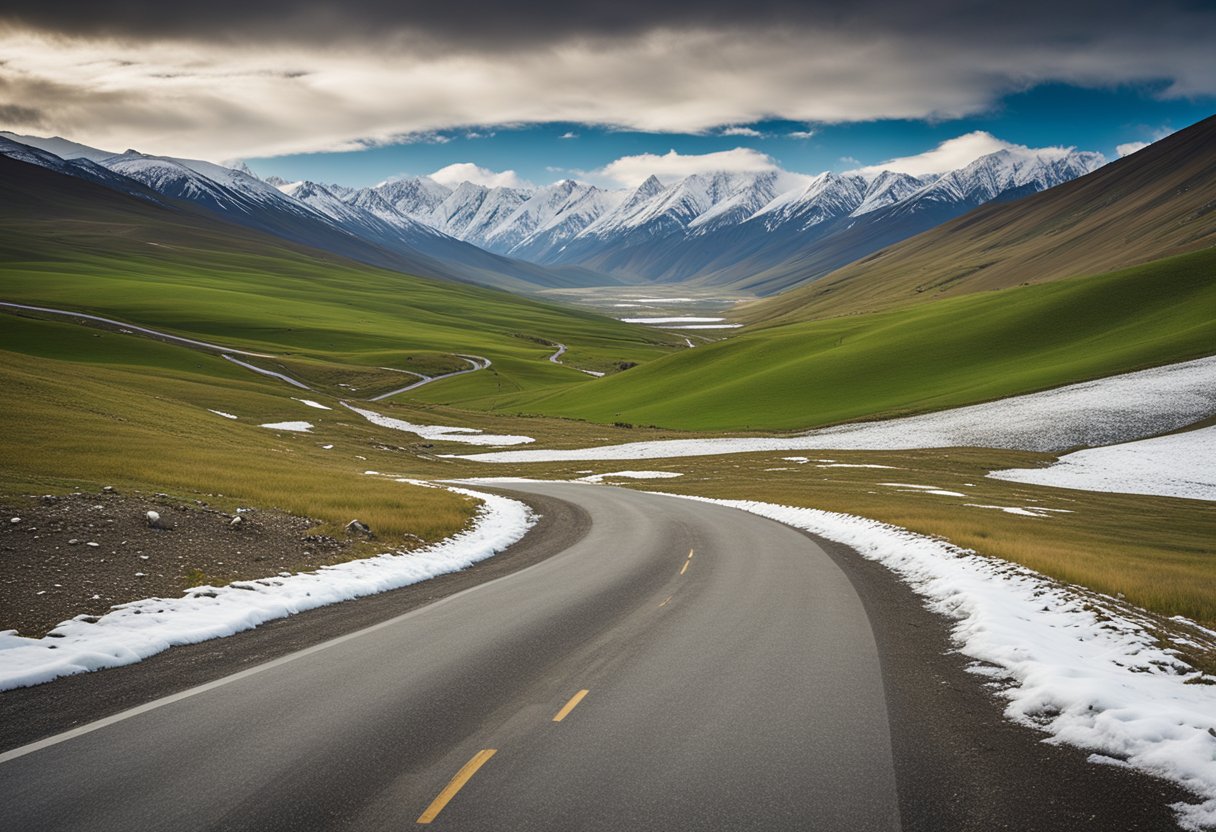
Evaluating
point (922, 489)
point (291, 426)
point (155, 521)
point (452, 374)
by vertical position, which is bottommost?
point (922, 489)

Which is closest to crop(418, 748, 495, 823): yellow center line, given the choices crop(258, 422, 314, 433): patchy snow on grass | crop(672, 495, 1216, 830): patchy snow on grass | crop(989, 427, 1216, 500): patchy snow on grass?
crop(672, 495, 1216, 830): patchy snow on grass

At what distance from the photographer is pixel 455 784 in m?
6.29

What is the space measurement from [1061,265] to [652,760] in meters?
194

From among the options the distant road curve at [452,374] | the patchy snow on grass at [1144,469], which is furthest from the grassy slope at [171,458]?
the distant road curve at [452,374]

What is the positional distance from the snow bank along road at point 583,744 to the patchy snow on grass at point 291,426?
52088 mm

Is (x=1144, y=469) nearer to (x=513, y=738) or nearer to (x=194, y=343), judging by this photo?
(x=513, y=738)

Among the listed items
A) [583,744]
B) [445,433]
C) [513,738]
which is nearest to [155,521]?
[513,738]

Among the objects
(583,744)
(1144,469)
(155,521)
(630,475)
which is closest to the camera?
(583,744)

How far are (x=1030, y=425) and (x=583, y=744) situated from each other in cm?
6496

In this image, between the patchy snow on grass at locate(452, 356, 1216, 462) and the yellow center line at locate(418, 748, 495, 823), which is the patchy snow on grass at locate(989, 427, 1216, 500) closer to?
the patchy snow on grass at locate(452, 356, 1216, 462)

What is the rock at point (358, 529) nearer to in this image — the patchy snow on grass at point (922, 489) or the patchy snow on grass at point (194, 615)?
the patchy snow on grass at point (194, 615)

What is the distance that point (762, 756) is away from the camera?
6.93 meters

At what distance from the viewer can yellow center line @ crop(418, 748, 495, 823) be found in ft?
19.0

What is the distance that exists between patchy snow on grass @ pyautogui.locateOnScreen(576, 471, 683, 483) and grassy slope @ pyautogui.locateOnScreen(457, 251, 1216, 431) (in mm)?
27493
